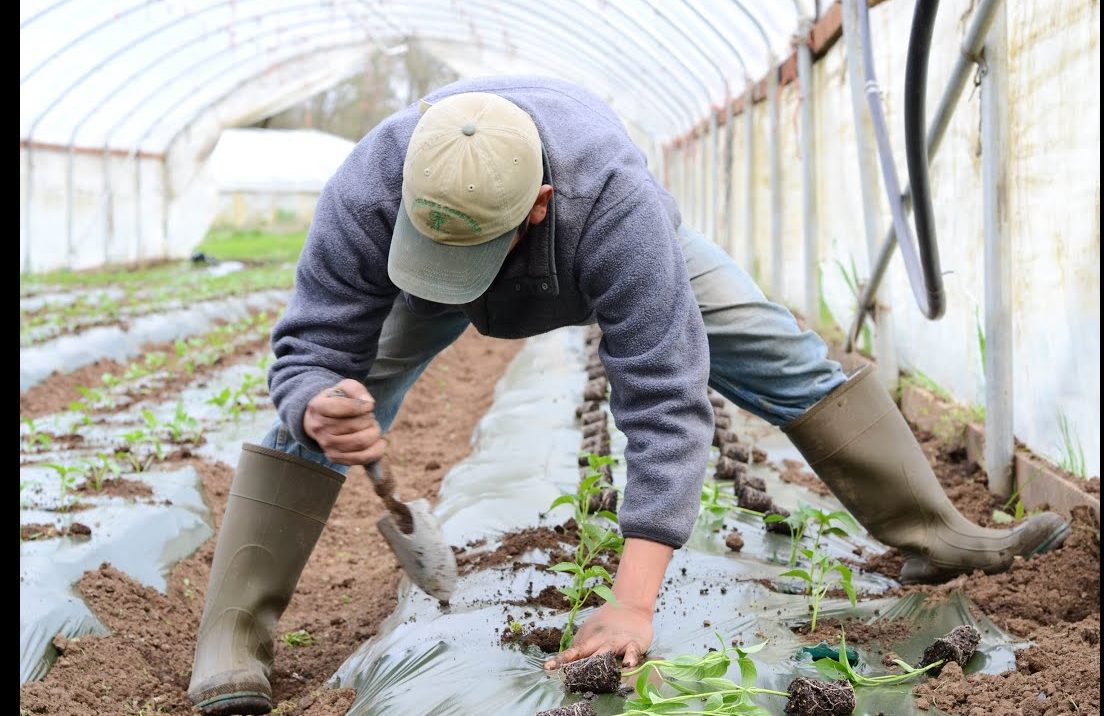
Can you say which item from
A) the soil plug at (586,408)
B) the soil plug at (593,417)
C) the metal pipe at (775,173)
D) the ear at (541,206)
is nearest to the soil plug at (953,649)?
the ear at (541,206)

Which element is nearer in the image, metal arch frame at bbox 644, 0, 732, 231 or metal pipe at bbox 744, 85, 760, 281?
metal pipe at bbox 744, 85, 760, 281

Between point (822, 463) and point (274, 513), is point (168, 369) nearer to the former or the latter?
point (274, 513)

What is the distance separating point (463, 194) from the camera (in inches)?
70.5

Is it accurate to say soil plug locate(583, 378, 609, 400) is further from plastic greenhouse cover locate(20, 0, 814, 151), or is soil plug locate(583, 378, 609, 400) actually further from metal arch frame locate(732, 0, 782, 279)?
plastic greenhouse cover locate(20, 0, 814, 151)

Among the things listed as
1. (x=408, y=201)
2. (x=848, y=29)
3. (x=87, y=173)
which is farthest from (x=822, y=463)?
(x=87, y=173)

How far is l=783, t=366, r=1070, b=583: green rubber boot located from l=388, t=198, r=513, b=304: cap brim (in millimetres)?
954

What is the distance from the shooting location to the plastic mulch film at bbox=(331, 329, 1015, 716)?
1.99 m

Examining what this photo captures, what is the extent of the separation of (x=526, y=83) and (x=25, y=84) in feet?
39.2

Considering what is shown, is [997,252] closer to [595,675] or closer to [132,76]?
[595,675]

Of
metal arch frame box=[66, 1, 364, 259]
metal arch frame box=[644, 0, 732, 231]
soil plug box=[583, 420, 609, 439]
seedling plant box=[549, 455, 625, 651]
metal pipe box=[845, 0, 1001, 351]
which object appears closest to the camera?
seedling plant box=[549, 455, 625, 651]

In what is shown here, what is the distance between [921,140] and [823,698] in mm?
1685

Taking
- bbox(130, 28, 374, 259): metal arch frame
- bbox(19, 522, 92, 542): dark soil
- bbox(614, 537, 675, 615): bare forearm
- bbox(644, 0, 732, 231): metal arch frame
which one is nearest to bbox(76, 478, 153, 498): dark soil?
Result: bbox(19, 522, 92, 542): dark soil

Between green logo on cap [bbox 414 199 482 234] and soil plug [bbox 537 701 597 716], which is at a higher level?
green logo on cap [bbox 414 199 482 234]

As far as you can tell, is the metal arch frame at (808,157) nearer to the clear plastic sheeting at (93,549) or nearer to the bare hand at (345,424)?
the clear plastic sheeting at (93,549)
